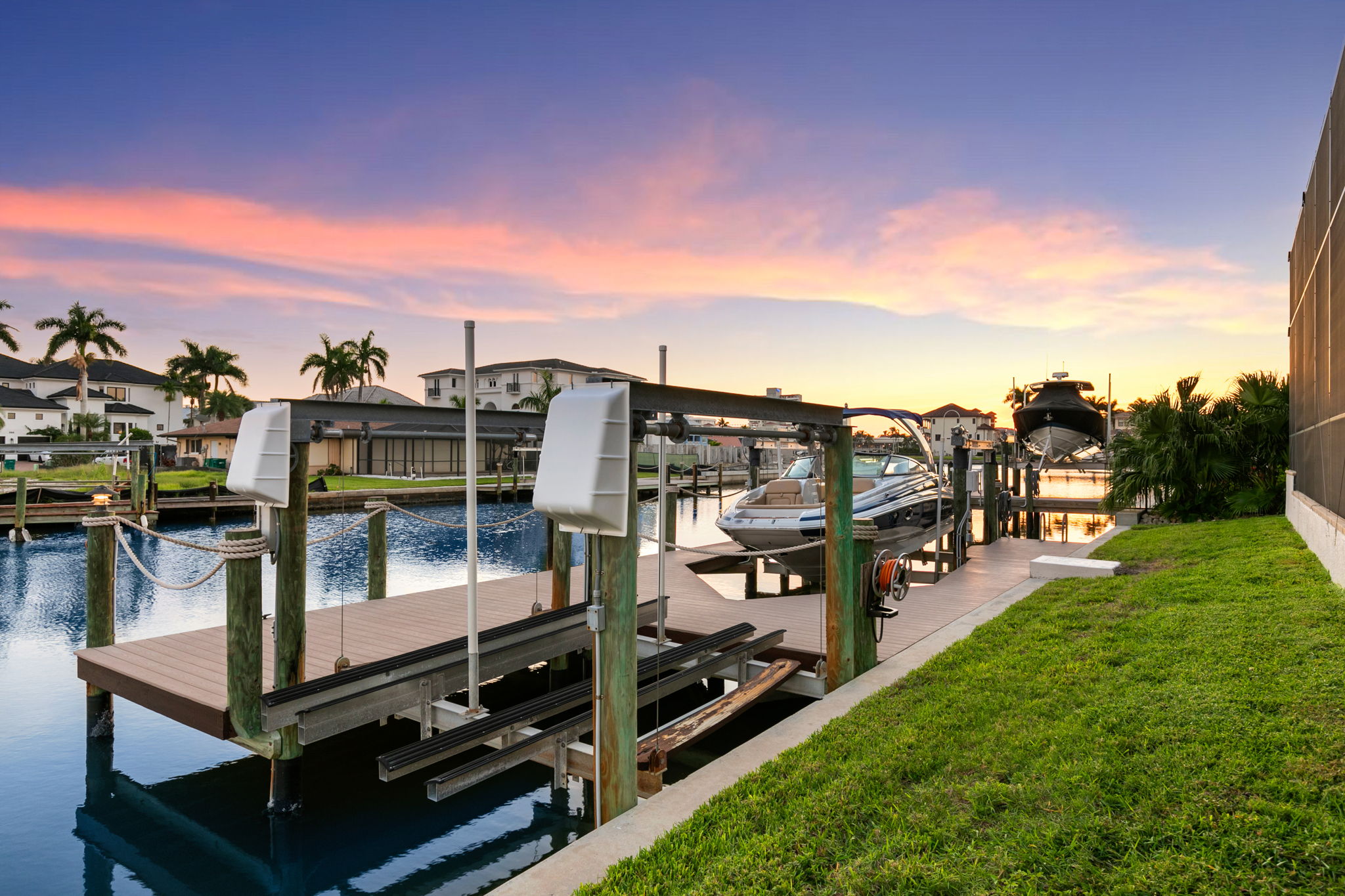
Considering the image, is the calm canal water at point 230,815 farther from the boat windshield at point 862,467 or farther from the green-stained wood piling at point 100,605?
the boat windshield at point 862,467

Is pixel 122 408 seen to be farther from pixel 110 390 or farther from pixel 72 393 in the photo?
pixel 110 390

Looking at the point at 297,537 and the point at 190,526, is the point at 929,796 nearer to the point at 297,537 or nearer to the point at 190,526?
the point at 297,537

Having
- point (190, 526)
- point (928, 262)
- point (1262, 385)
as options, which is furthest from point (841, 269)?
point (190, 526)

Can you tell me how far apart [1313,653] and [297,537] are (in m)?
7.51

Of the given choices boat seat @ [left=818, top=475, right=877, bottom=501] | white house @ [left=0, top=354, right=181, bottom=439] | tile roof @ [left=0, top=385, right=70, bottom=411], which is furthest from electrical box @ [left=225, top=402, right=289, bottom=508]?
tile roof @ [left=0, top=385, right=70, bottom=411]

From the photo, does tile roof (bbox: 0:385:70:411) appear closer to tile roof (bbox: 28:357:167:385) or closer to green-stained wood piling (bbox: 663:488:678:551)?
tile roof (bbox: 28:357:167:385)

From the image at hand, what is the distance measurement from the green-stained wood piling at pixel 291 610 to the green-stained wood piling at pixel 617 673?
264 cm

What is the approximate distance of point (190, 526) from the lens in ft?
87.9

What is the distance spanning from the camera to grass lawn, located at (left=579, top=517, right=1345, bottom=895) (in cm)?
296

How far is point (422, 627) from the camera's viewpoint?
8.12 meters

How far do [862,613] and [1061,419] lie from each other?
77.9ft

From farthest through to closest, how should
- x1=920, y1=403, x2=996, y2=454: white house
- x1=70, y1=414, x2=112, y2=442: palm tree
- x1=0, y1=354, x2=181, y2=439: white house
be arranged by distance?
x1=0, y1=354, x2=181, y2=439: white house → x1=70, y1=414, x2=112, y2=442: palm tree → x1=920, y1=403, x2=996, y2=454: white house

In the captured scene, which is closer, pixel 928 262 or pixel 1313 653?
pixel 1313 653

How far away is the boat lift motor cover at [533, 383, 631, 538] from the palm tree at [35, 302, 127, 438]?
70.2 meters
